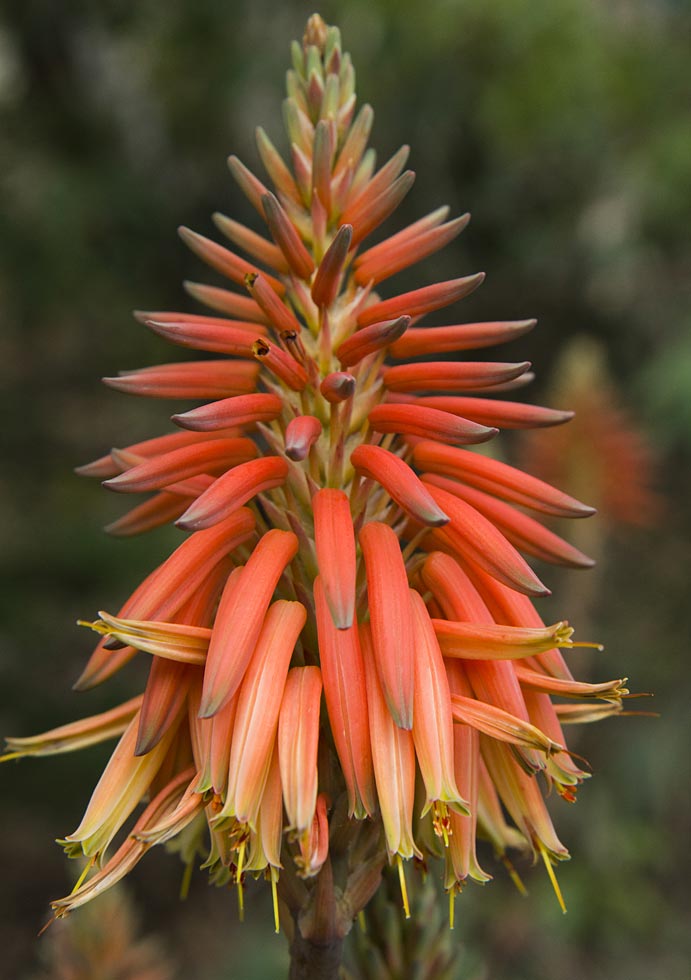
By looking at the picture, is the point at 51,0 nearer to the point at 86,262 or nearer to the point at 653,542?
the point at 86,262

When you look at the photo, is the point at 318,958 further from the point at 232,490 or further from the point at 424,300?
the point at 424,300

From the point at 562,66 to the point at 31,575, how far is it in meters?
7.39

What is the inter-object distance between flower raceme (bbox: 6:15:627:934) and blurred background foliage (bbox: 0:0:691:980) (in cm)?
548

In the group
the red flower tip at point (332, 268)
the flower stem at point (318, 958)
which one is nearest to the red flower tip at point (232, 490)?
the red flower tip at point (332, 268)

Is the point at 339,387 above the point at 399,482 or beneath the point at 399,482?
above

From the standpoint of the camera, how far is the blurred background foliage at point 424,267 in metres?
7.82

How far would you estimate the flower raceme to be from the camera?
163cm

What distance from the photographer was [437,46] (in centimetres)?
903

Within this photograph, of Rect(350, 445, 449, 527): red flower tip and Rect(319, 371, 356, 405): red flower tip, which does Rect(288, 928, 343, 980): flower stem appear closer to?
Rect(350, 445, 449, 527): red flower tip

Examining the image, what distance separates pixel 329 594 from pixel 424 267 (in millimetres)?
8293

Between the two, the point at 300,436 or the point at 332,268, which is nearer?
the point at 300,436

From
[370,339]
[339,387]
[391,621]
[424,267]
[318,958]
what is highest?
[424,267]

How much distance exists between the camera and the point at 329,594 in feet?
5.39

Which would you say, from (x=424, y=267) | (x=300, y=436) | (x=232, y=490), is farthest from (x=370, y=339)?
(x=424, y=267)
